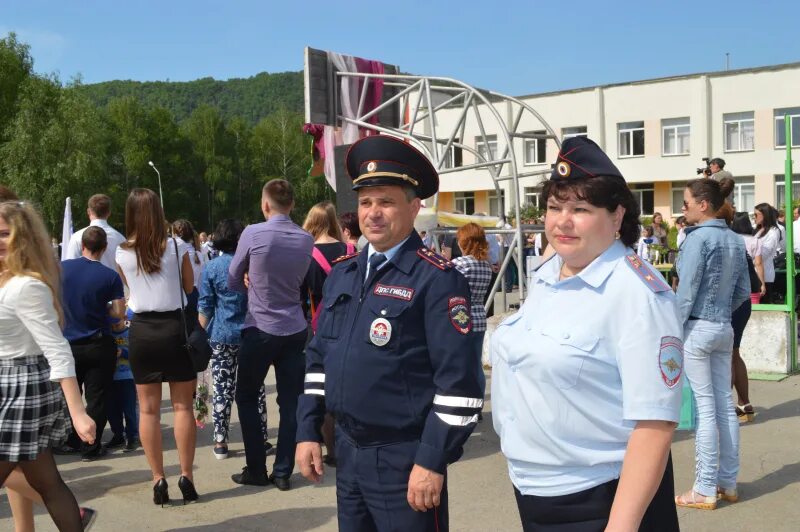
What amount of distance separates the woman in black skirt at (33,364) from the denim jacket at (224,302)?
2.45 metres

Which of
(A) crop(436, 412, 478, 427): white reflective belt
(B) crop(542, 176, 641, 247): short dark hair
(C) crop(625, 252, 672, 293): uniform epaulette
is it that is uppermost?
(B) crop(542, 176, 641, 247): short dark hair

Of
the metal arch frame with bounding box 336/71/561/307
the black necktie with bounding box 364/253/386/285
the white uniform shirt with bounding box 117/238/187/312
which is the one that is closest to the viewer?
the black necktie with bounding box 364/253/386/285

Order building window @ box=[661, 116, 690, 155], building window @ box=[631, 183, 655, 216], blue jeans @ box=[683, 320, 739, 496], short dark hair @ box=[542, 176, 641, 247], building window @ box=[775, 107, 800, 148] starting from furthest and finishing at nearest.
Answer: building window @ box=[631, 183, 655, 216] → building window @ box=[661, 116, 690, 155] → building window @ box=[775, 107, 800, 148] → blue jeans @ box=[683, 320, 739, 496] → short dark hair @ box=[542, 176, 641, 247]

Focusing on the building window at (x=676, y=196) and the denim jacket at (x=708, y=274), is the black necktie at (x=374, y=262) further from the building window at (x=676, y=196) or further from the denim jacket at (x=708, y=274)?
the building window at (x=676, y=196)

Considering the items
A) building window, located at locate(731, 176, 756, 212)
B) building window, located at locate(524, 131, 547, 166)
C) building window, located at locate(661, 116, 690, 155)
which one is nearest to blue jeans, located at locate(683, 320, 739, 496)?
building window, located at locate(731, 176, 756, 212)

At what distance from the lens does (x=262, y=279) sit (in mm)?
5855

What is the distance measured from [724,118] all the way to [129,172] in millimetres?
57110

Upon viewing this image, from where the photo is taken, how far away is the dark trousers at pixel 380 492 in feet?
9.53

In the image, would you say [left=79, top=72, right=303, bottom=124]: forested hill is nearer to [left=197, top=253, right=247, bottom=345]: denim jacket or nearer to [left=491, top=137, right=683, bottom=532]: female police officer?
[left=197, top=253, right=247, bottom=345]: denim jacket

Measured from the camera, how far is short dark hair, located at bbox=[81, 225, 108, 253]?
678 centimetres

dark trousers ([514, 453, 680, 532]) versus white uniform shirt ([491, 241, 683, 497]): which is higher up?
white uniform shirt ([491, 241, 683, 497])

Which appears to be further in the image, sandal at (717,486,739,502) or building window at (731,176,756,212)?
building window at (731,176,756,212)

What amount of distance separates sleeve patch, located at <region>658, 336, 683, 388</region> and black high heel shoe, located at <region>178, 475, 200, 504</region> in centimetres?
423

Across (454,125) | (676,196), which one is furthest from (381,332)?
(676,196)
